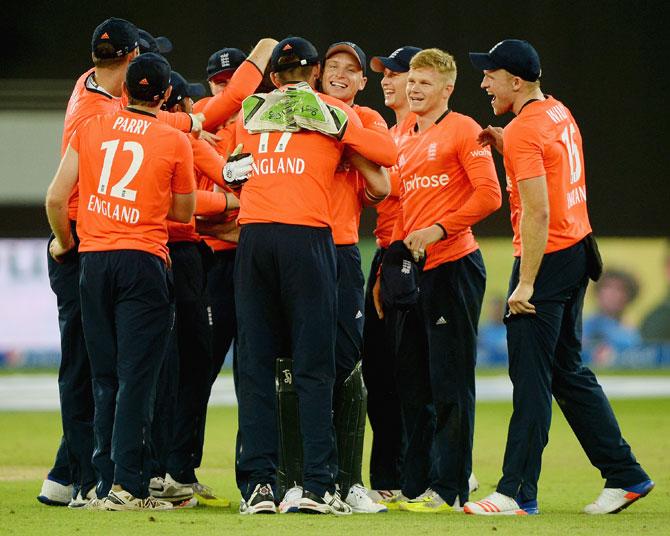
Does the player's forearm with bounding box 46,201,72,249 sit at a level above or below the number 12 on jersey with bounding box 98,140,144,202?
below

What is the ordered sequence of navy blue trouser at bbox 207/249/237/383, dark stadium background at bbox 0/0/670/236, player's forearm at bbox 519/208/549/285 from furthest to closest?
dark stadium background at bbox 0/0/670/236, navy blue trouser at bbox 207/249/237/383, player's forearm at bbox 519/208/549/285

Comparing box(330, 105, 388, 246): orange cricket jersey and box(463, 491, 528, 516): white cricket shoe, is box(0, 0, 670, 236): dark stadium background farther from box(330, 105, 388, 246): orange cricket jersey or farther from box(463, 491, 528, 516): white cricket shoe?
box(463, 491, 528, 516): white cricket shoe

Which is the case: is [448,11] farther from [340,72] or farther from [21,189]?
[340,72]

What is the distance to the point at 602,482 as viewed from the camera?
6887mm

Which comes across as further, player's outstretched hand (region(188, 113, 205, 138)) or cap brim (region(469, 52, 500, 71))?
player's outstretched hand (region(188, 113, 205, 138))

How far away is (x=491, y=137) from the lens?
18.7ft

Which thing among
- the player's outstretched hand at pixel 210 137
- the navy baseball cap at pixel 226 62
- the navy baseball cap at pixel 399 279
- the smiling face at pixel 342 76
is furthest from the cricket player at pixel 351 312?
the navy baseball cap at pixel 226 62

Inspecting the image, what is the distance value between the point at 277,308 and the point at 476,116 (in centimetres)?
854

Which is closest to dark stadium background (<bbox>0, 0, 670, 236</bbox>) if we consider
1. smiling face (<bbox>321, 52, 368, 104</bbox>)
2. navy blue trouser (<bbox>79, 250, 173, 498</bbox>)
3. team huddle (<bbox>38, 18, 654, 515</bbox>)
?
smiling face (<bbox>321, 52, 368, 104</bbox>)

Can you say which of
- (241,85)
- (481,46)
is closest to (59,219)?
(241,85)

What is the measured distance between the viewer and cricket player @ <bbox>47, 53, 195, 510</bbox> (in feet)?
17.2

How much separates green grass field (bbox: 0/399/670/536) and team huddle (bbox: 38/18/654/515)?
20cm

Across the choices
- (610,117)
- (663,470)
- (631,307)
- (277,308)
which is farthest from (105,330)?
(631,307)

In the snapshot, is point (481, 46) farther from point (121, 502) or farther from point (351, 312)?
point (121, 502)
